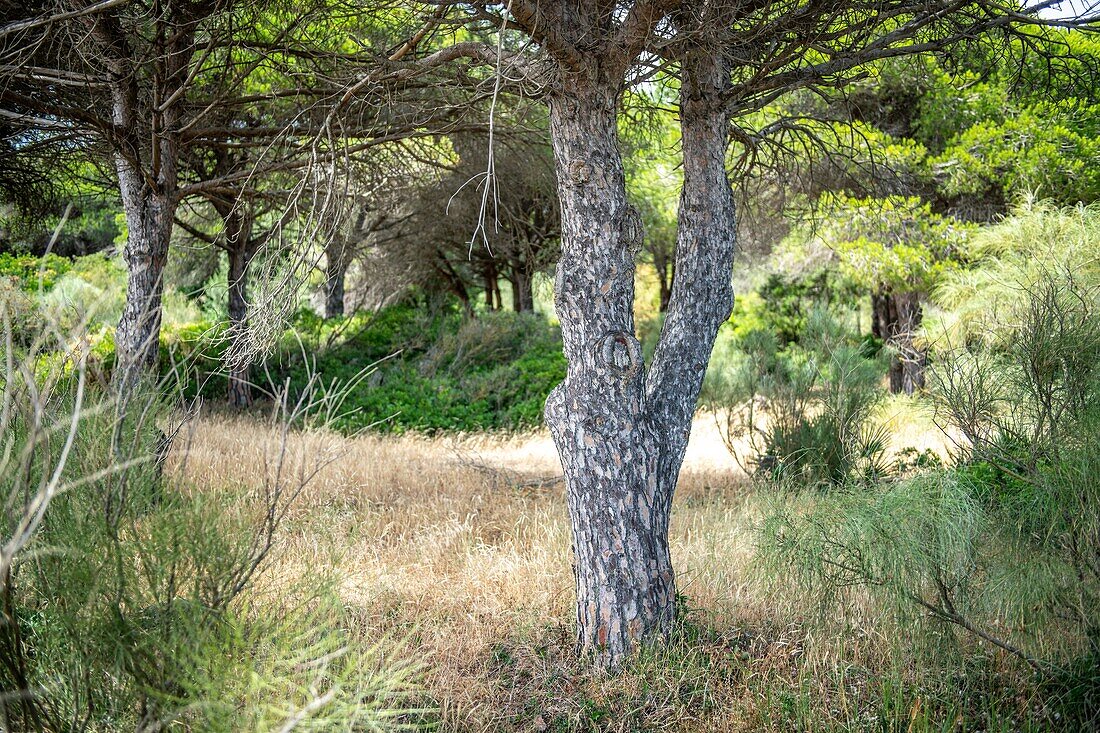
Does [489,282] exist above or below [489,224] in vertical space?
below

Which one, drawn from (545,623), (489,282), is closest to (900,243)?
(545,623)

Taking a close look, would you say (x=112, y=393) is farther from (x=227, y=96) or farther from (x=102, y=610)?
(x=227, y=96)

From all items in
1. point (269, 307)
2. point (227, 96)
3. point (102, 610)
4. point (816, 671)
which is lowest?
point (816, 671)

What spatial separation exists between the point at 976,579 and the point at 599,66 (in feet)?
10.1

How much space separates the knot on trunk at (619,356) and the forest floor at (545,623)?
1.30 metres

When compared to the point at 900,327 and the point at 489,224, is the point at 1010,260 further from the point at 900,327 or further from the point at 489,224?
the point at 489,224

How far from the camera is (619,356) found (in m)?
3.59

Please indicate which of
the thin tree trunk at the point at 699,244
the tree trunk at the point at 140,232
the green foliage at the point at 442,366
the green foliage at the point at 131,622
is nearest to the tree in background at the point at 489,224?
the green foliage at the point at 442,366

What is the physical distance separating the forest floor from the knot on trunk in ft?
4.26

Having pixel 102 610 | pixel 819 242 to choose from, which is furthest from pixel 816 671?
pixel 819 242

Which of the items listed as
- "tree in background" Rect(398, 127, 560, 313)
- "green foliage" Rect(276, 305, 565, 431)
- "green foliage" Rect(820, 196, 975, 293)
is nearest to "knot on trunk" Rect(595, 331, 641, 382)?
"tree in background" Rect(398, 127, 560, 313)

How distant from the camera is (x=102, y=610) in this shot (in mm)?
2084

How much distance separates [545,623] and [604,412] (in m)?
1.26

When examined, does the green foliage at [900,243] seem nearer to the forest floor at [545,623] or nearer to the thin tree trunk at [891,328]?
the thin tree trunk at [891,328]
